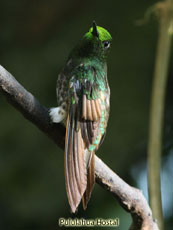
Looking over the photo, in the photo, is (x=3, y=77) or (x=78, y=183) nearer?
(x=3, y=77)

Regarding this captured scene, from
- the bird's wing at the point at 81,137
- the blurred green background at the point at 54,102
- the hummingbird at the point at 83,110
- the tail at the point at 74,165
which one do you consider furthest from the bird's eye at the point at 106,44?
the blurred green background at the point at 54,102

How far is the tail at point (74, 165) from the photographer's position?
5.39 feet

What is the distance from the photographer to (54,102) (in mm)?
3336

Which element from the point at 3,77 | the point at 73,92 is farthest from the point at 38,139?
the point at 3,77

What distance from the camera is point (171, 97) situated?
348cm

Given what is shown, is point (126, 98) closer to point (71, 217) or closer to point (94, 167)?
point (71, 217)

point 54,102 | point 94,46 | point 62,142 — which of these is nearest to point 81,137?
point 62,142

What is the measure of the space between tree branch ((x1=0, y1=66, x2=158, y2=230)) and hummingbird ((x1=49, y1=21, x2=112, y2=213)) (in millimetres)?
55

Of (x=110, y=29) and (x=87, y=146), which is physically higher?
(x=110, y=29)

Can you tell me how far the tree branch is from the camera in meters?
1.54

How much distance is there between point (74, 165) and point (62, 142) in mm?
120

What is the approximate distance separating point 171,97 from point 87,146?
1.87 meters

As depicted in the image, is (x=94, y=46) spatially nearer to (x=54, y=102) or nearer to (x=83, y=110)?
(x=83, y=110)

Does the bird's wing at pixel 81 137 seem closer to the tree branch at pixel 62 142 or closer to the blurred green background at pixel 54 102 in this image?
the tree branch at pixel 62 142
